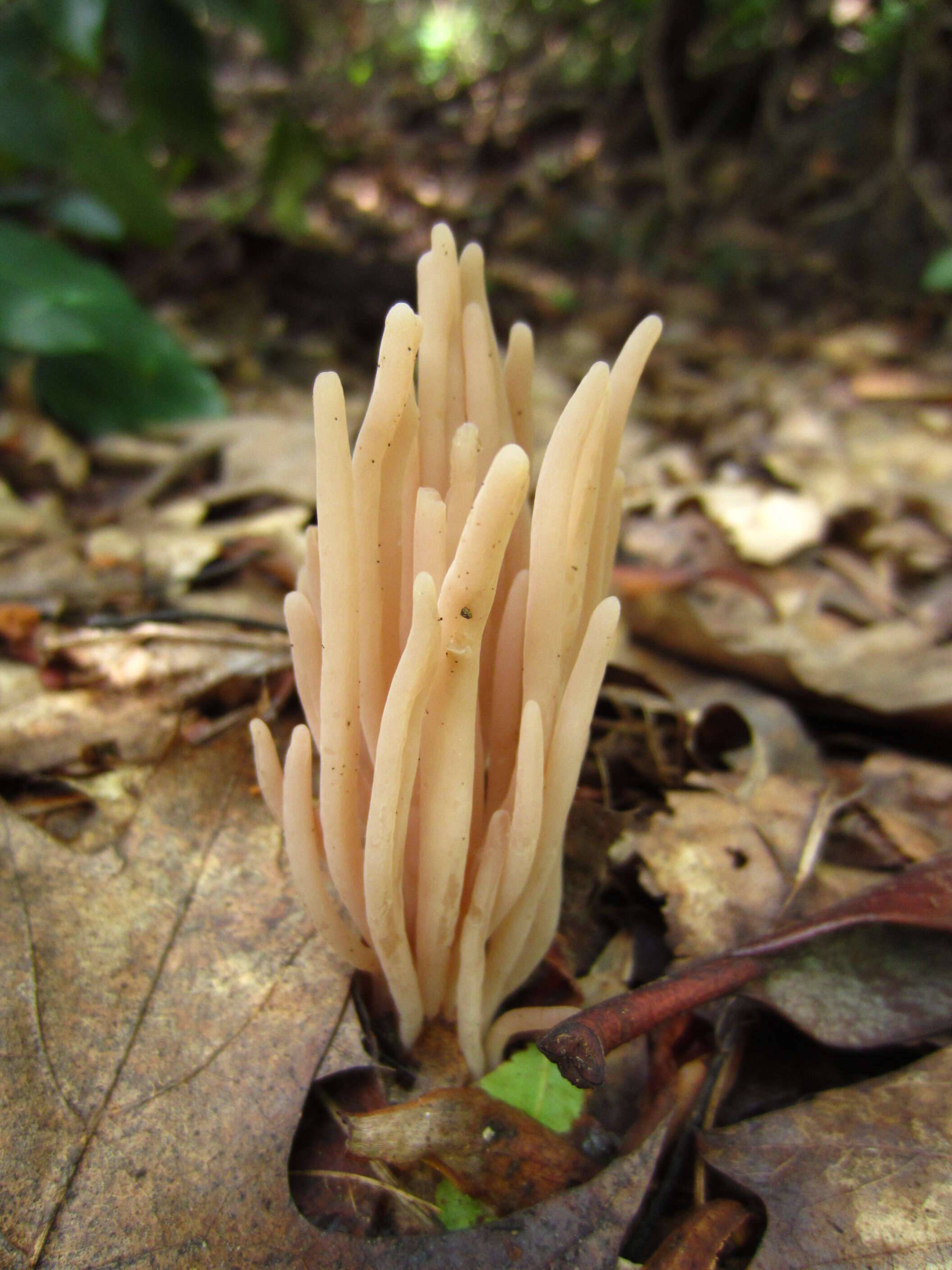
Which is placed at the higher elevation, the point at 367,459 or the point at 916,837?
the point at 367,459

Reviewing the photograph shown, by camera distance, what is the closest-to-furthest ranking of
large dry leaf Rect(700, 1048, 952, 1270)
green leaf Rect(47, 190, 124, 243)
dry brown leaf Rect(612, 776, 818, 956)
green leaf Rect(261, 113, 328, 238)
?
large dry leaf Rect(700, 1048, 952, 1270)
dry brown leaf Rect(612, 776, 818, 956)
green leaf Rect(47, 190, 124, 243)
green leaf Rect(261, 113, 328, 238)

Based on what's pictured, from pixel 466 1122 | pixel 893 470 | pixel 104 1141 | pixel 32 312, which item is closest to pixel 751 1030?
pixel 466 1122

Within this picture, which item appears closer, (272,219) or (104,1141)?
(104,1141)

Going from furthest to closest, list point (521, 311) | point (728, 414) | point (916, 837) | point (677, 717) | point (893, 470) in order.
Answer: point (521, 311)
point (728, 414)
point (893, 470)
point (677, 717)
point (916, 837)

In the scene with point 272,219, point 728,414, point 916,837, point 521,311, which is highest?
point 272,219

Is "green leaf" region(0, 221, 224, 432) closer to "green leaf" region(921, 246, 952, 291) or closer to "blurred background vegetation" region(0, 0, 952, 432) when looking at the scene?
"blurred background vegetation" region(0, 0, 952, 432)

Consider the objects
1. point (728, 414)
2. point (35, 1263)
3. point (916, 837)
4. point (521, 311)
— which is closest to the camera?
point (35, 1263)

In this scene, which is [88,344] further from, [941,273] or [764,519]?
[941,273]

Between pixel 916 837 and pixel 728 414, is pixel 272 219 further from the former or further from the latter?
pixel 916 837

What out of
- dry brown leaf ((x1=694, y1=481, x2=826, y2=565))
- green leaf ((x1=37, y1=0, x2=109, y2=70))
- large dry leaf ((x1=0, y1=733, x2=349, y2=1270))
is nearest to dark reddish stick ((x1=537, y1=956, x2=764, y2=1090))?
large dry leaf ((x1=0, y1=733, x2=349, y2=1270))
